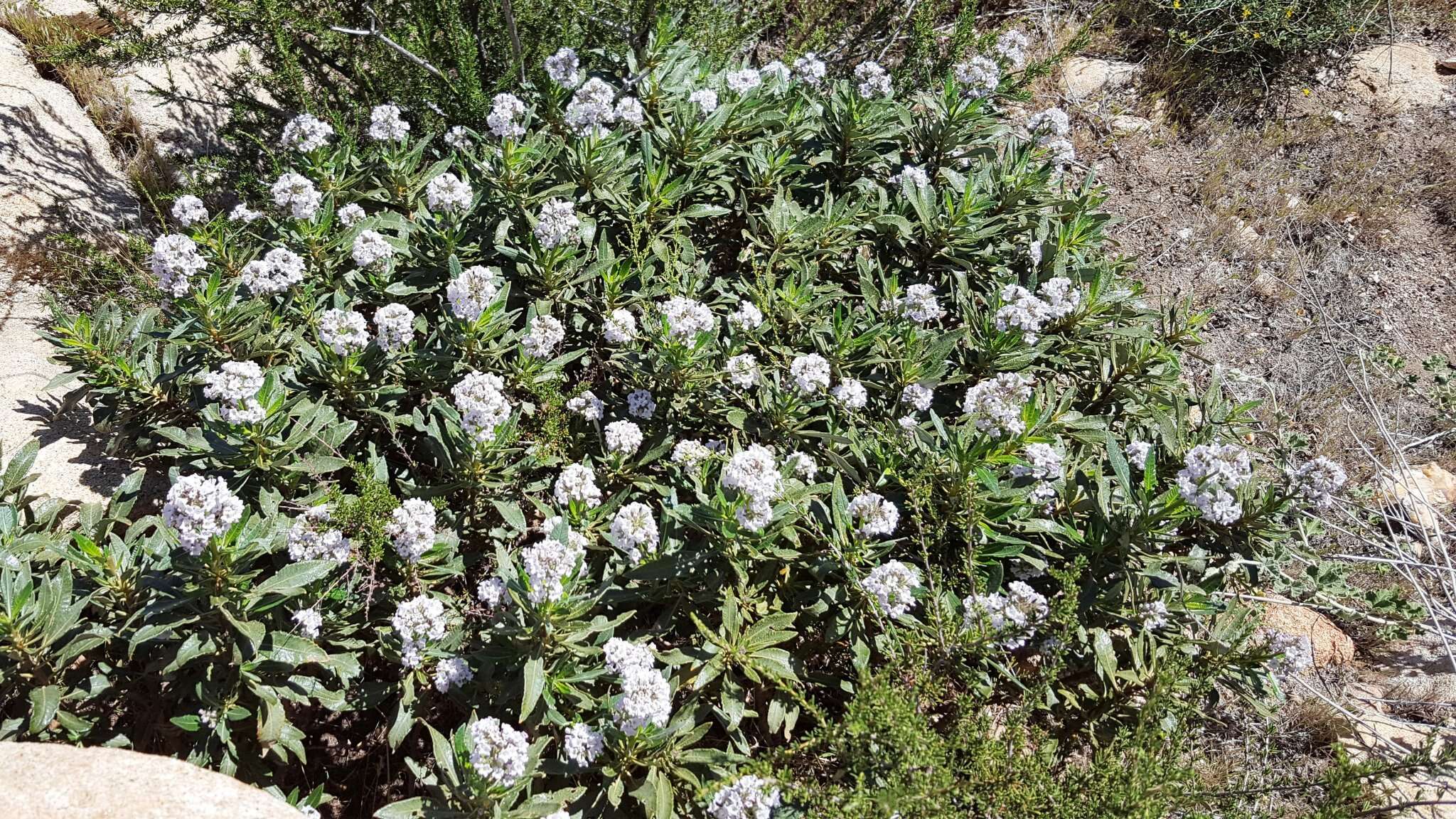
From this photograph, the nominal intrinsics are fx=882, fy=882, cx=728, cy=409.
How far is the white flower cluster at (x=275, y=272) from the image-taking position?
12.6 feet

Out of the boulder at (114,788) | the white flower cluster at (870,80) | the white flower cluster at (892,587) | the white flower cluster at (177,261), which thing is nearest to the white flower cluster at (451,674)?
the boulder at (114,788)

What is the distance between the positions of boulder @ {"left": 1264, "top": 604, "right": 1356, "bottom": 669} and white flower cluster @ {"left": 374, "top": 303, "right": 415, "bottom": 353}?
15.0ft

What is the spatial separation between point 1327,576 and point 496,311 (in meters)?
4.00

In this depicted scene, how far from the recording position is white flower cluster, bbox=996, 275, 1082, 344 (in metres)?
3.96

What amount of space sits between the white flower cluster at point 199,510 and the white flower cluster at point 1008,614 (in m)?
2.62

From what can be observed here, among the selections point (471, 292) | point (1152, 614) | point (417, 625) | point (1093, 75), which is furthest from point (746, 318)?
point (1093, 75)

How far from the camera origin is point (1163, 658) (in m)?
3.55

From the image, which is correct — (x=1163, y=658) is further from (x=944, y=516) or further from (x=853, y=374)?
(x=853, y=374)

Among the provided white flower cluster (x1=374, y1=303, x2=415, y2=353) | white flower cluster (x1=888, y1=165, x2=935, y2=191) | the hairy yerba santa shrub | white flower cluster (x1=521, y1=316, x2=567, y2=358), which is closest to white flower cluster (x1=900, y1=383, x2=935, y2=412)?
the hairy yerba santa shrub

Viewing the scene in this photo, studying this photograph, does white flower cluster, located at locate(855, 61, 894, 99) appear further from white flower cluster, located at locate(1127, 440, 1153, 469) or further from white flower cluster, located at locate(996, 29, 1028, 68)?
white flower cluster, located at locate(1127, 440, 1153, 469)

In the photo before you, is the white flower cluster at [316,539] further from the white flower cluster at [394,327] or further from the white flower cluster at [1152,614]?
the white flower cluster at [1152,614]

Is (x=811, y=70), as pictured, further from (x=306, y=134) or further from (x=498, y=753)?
(x=498, y=753)

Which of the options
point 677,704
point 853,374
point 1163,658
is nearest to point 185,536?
point 677,704

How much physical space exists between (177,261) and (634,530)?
7.49ft
